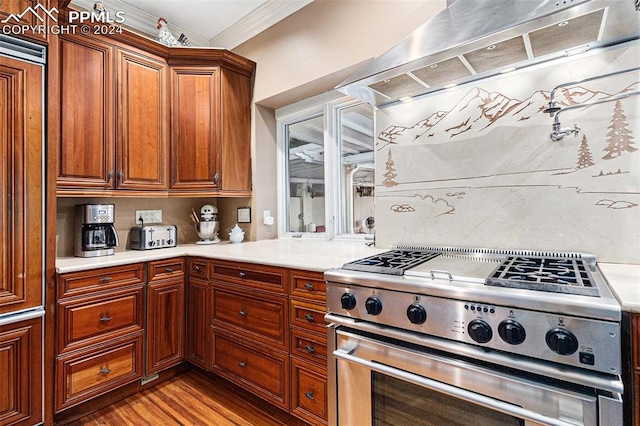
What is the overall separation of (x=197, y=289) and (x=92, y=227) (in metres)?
0.82

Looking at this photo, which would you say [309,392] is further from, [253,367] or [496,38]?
[496,38]

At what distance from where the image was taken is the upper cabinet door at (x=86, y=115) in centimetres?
200

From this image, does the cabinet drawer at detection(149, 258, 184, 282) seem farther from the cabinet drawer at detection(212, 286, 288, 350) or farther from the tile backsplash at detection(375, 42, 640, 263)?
the tile backsplash at detection(375, 42, 640, 263)

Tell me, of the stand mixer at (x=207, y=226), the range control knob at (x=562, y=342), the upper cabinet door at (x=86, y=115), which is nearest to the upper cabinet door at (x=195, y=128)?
the stand mixer at (x=207, y=226)

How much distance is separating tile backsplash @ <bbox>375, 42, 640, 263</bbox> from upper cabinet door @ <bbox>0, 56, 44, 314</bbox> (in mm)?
1912

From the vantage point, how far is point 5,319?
1.53 m

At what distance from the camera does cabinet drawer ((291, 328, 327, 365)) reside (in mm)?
1543

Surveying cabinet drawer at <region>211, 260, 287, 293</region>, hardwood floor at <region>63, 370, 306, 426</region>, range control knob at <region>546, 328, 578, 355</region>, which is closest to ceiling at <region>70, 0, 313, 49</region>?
cabinet drawer at <region>211, 260, 287, 293</region>

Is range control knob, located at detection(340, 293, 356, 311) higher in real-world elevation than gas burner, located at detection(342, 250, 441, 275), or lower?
lower

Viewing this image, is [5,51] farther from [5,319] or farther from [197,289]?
[197,289]

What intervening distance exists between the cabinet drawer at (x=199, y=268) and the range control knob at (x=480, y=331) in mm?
1664

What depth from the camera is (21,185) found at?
1.61 m

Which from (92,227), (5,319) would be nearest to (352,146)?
(92,227)

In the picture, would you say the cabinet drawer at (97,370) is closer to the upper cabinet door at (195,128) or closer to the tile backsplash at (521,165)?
the upper cabinet door at (195,128)
